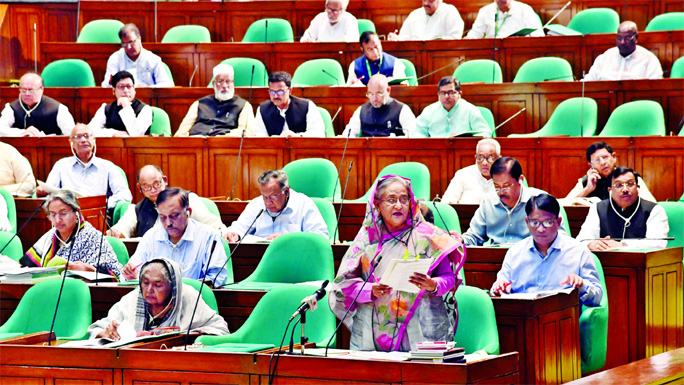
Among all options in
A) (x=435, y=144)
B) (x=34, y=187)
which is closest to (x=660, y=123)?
(x=435, y=144)

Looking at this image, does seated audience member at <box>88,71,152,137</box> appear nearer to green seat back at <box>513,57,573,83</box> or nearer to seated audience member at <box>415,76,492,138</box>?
seated audience member at <box>415,76,492,138</box>

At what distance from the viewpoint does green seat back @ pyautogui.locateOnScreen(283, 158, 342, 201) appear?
5.57m

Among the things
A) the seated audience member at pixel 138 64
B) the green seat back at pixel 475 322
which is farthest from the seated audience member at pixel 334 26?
the green seat back at pixel 475 322

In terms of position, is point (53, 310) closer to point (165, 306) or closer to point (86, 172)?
point (165, 306)

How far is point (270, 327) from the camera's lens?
3.46 m

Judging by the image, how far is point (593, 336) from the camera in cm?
368

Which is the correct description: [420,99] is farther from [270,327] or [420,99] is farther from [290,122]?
[270,327]

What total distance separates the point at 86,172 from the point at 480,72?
2823mm

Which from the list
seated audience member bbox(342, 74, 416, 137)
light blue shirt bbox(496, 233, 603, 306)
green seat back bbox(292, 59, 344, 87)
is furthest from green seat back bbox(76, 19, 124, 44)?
light blue shirt bbox(496, 233, 603, 306)

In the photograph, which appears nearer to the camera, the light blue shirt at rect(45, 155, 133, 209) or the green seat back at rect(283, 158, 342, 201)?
the green seat back at rect(283, 158, 342, 201)

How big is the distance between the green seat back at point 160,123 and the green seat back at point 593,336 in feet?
11.9

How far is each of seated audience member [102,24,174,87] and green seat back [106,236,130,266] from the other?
9.10 feet

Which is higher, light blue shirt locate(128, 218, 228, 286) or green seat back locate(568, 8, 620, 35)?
green seat back locate(568, 8, 620, 35)

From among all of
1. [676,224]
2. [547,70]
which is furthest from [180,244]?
[547,70]
